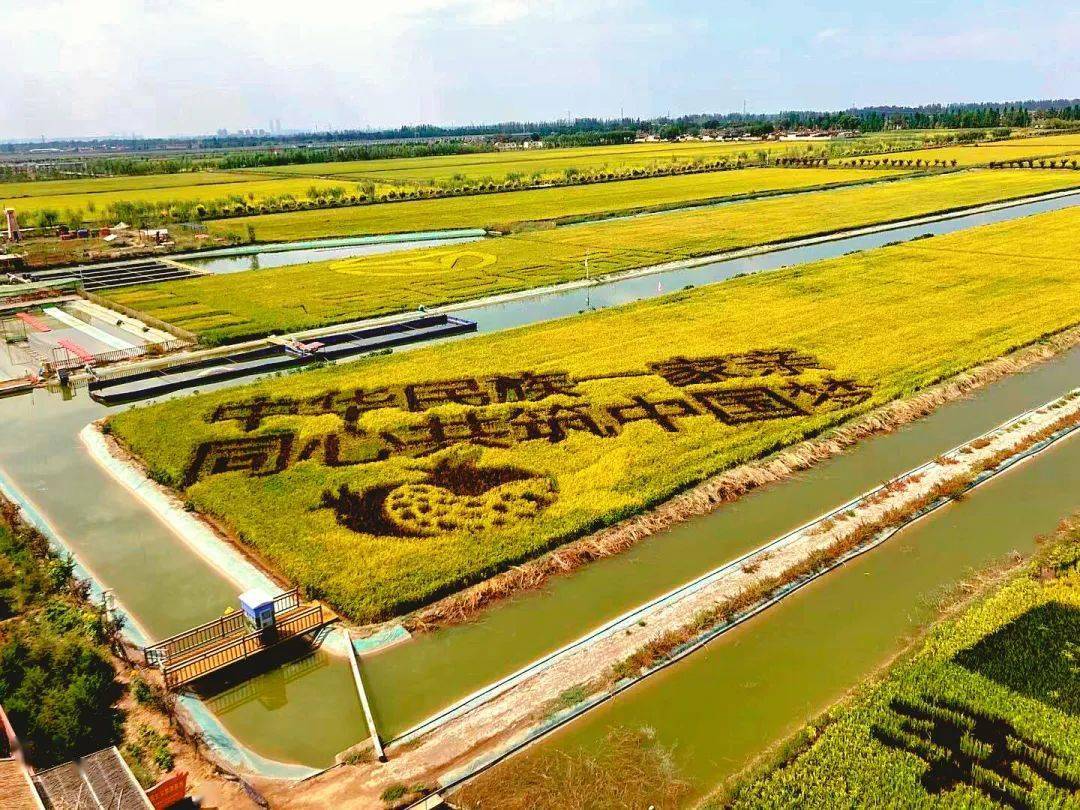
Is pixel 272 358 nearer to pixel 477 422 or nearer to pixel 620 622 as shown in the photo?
pixel 477 422

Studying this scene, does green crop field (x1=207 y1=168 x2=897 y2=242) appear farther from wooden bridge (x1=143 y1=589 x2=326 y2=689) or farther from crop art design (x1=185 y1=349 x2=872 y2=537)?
wooden bridge (x1=143 y1=589 x2=326 y2=689)

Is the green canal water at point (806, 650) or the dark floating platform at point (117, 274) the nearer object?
the green canal water at point (806, 650)

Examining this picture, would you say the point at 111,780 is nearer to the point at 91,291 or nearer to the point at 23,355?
the point at 23,355

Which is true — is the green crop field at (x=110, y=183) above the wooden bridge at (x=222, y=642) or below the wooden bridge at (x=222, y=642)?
above

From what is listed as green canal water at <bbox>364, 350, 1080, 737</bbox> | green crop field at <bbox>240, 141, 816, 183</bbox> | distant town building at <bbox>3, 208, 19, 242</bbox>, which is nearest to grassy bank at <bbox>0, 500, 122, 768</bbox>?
green canal water at <bbox>364, 350, 1080, 737</bbox>

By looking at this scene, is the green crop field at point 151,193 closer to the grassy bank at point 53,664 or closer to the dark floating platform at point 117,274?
the dark floating platform at point 117,274

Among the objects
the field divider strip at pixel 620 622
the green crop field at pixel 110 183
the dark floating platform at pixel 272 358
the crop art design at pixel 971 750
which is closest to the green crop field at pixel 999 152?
the dark floating platform at pixel 272 358

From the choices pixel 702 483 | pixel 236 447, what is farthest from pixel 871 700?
pixel 236 447
